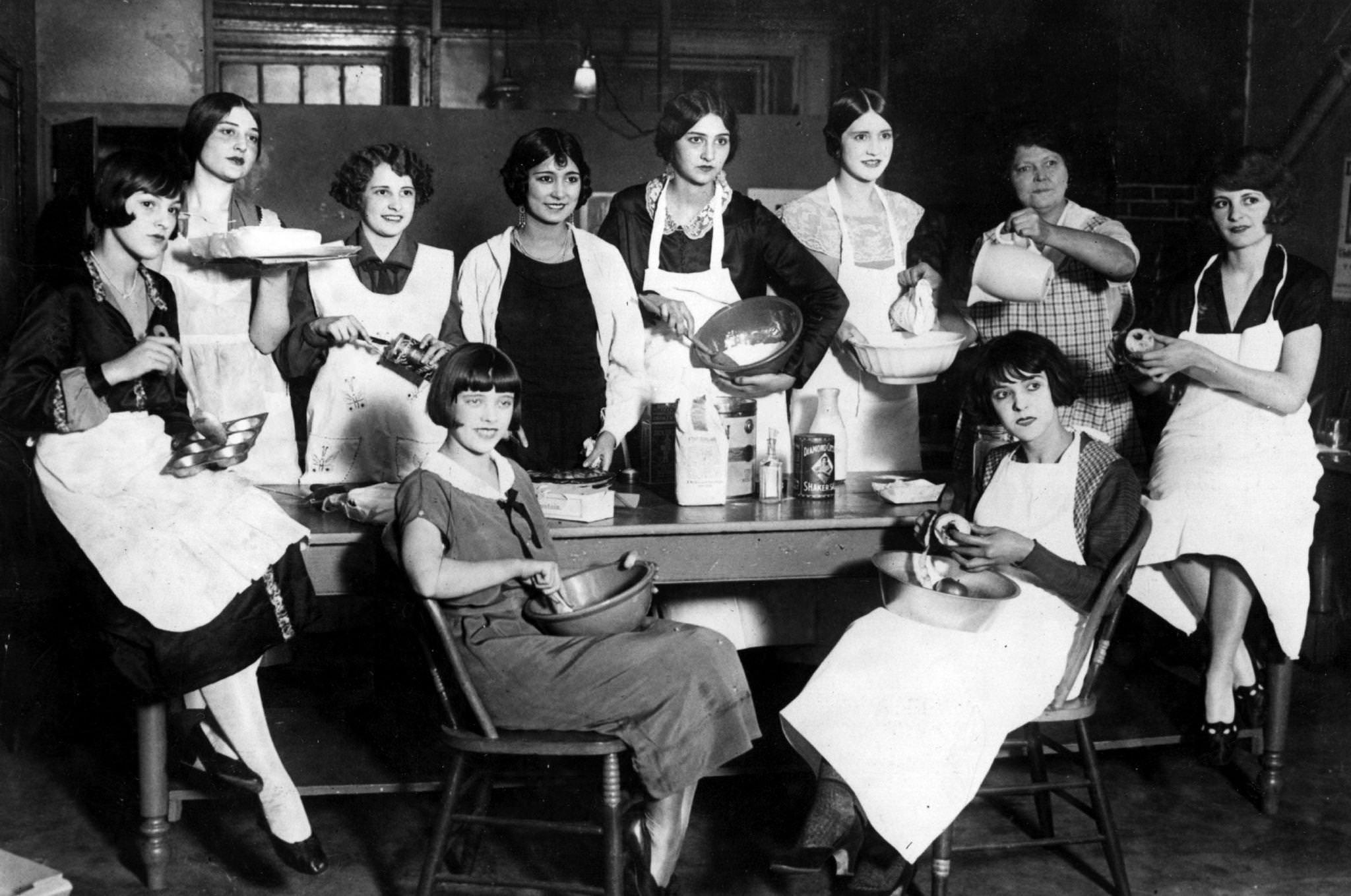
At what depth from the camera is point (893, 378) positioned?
154 inches

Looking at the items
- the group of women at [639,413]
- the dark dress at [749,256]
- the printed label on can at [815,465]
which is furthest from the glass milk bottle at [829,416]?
the dark dress at [749,256]

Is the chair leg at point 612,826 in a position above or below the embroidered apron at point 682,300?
below

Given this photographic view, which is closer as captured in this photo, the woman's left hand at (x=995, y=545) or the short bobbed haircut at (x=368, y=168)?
the woman's left hand at (x=995, y=545)

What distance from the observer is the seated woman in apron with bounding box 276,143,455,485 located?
3.71 meters

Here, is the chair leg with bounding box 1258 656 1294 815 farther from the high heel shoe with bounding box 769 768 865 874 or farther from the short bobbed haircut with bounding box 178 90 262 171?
the short bobbed haircut with bounding box 178 90 262 171

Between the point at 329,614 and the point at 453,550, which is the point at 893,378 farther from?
the point at 329,614

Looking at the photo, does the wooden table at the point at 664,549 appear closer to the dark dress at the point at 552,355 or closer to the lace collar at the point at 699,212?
the dark dress at the point at 552,355

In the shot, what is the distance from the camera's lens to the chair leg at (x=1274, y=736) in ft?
11.4

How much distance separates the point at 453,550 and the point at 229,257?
4.54 ft

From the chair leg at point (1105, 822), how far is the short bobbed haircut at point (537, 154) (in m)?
2.05

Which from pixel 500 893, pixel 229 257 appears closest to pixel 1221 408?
pixel 500 893

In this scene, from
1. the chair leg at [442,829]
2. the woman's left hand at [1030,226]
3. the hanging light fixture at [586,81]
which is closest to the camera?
the chair leg at [442,829]

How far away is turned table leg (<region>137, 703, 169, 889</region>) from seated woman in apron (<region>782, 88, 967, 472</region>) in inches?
84.8

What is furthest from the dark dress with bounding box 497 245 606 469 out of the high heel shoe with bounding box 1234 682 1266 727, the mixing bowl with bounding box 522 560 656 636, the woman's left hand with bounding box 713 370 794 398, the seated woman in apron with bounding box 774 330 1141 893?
the high heel shoe with bounding box 1234 682 1266 727
